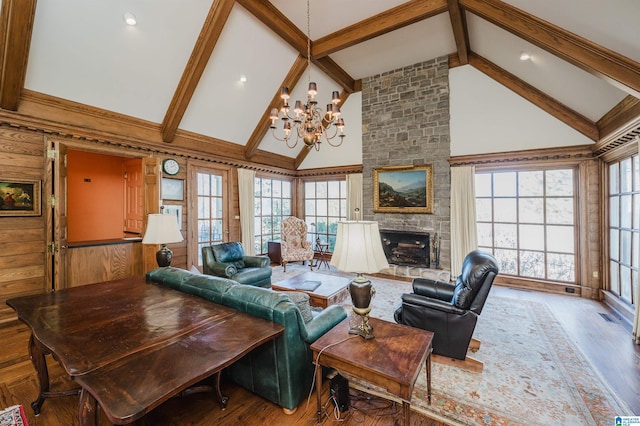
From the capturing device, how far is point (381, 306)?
4.04m

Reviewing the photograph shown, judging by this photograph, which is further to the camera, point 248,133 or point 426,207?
point 248,133

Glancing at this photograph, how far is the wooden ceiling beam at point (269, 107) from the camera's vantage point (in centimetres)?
508

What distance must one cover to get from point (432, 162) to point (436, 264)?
2.07 metres

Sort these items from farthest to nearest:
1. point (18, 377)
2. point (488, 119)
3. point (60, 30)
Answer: point (488, 119) < point (60, 30) < point (18, 377)

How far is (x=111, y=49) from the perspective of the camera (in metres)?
3.40

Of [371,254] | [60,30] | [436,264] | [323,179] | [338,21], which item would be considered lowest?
[436,264]

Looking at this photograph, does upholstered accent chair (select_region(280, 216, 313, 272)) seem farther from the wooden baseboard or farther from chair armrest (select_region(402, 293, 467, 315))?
the wooden baseboard

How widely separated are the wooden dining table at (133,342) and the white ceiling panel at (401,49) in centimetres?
494

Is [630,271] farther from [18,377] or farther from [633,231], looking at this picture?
[18,377]

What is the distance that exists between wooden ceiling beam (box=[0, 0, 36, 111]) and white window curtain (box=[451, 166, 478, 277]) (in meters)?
6.28

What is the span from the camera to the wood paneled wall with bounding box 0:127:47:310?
3.24 m

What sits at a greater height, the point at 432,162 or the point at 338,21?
the point at 338,21

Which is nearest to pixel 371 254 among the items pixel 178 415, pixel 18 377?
pixel 178 415

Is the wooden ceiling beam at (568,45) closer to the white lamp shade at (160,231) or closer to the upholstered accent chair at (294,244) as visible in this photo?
the white lamp shade at (160,231)
